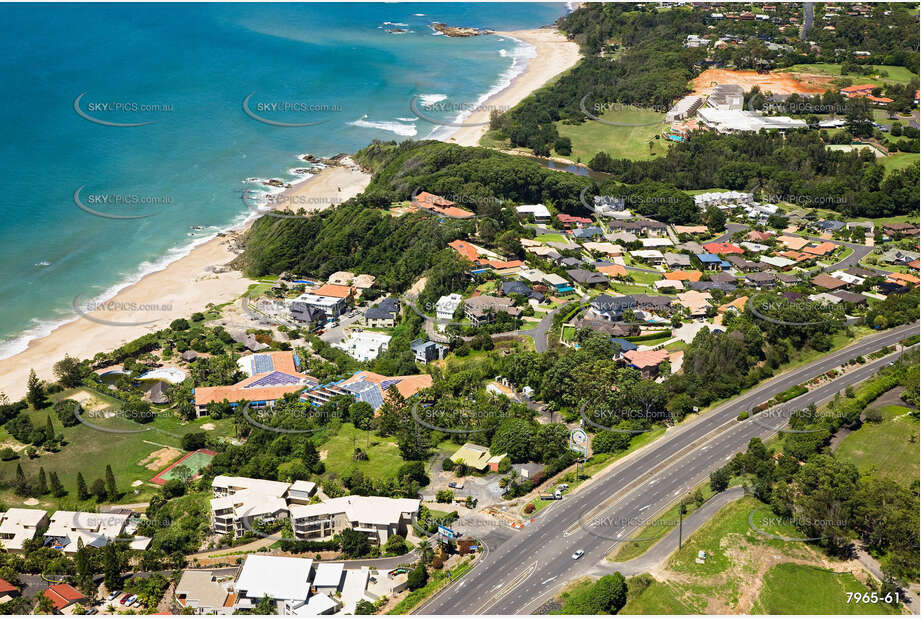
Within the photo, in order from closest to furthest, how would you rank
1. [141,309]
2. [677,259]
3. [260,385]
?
1. [260,385]
2. [141,309]
3. [677,259]

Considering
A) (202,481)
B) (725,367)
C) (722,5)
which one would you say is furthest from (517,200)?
(722,5)

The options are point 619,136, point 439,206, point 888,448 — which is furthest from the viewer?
point 619,136

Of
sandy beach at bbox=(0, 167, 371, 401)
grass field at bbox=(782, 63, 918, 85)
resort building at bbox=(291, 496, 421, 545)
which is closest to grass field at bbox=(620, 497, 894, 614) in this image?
resort building at bbox=(291, 496, 421, 545)

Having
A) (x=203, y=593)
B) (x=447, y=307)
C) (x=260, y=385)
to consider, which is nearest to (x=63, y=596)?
(x=203, y=593)

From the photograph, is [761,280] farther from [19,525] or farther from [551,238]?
[19,525]

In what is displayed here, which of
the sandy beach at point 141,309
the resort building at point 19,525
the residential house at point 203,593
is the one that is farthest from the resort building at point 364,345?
the residential house at point 203,593

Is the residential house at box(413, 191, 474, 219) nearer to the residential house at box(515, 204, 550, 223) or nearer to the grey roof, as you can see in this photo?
the residential house at box(515, 204, 550, 223)

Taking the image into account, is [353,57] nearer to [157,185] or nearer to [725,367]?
[157,185]
